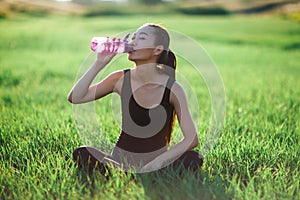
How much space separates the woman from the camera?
290 centimetres

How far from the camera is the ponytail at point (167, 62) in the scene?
2.96m

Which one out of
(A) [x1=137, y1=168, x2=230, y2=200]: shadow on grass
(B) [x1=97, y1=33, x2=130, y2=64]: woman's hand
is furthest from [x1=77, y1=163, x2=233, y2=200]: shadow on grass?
(B) [x1=97, y1=33, x2=130, y2=64]: woman's hand

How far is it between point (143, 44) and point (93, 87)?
1.62ft

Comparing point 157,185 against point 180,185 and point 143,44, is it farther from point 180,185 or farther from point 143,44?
point 143,44

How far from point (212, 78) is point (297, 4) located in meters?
24.0

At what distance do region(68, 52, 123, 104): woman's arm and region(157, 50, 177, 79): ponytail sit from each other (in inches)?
12.0

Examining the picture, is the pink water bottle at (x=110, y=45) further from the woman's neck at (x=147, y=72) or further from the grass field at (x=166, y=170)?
the grass field at (x=166, y=170)

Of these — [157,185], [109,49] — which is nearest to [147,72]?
[109,49]

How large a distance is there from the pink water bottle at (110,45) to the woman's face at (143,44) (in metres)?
0.05

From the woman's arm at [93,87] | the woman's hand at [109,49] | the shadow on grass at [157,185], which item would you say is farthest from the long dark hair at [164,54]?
the shadow on grass at [157,185]

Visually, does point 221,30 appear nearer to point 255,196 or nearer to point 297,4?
point 297,4

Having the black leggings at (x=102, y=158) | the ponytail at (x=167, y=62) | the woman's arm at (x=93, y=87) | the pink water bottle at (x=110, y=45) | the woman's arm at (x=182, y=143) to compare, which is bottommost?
the black leggings at (x=102, y=158)

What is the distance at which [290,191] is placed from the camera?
2.68 meters

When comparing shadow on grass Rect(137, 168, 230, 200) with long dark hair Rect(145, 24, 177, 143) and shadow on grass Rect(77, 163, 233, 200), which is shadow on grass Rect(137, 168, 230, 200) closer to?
shadow on grass Rect(77, 163, 233, 200)
